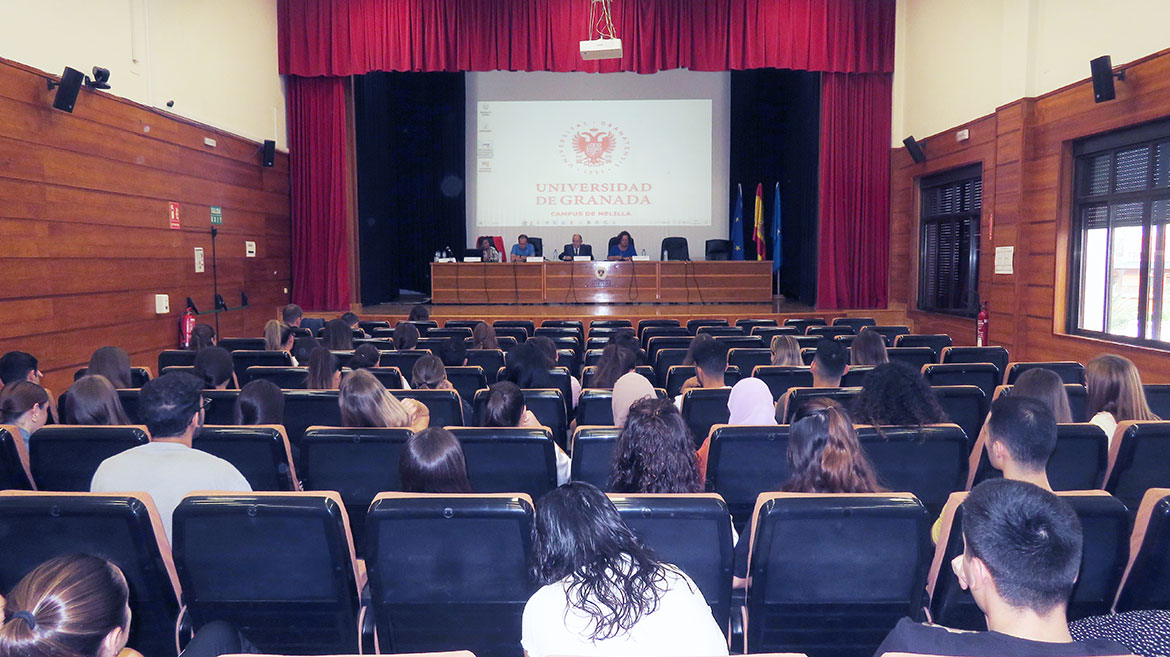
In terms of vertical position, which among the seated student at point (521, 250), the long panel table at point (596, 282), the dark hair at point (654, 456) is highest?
the seated student at point (521, 250)

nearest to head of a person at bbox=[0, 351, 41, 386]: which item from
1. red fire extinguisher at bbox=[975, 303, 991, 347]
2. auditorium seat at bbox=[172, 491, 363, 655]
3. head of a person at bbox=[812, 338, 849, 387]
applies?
auditorium seat at bbox=[172, 491, 363, 655]

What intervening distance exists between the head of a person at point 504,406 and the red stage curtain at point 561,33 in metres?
8.25

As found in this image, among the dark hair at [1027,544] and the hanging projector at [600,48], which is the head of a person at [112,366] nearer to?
the dark hair at [1027,544]

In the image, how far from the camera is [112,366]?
4.48 meters

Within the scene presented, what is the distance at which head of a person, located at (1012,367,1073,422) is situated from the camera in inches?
128

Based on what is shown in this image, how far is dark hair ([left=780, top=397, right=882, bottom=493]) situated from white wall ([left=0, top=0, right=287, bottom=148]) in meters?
6.78

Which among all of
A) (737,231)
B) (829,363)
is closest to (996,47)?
(737,231)

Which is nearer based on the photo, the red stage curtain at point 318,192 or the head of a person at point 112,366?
the head of a person at point 112,366

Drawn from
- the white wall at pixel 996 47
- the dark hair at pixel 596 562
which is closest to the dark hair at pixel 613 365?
the dark hair at pixel 596 562

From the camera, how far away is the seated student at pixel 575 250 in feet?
40.2

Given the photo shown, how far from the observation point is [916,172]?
10859mm

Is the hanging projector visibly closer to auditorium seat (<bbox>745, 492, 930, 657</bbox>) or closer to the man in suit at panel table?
the man in suit at panel table

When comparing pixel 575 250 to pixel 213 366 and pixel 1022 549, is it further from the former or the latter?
pixel 1022 549

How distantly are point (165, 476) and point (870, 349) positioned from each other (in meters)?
3.92
